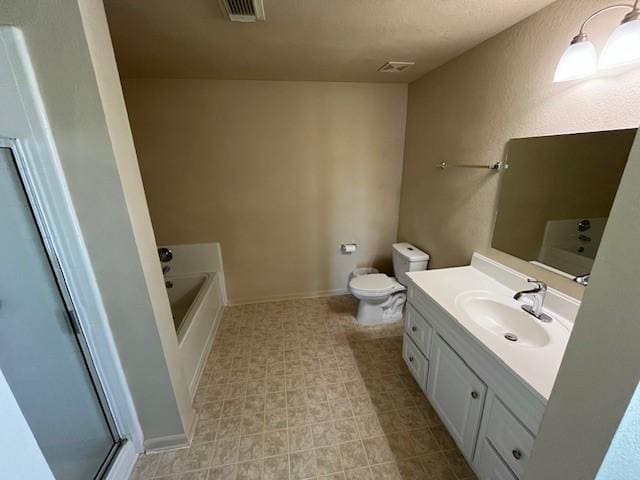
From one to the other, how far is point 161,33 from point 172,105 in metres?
0.92

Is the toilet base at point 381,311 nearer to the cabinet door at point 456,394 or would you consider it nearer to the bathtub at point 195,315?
the cabinet door at point 456,394

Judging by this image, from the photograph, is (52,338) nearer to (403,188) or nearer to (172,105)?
(172,105)

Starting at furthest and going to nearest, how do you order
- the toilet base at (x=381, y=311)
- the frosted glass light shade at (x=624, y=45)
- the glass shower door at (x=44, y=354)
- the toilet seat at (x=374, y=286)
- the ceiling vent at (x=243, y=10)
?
the toilet base at (x=381, y=311), the toilet seat at (x=374, y=286), the ceiling vent at (x=243, y=10), the glass shower door at (x=44, y=354), the frosted glass light shade at (x=624, y=45)

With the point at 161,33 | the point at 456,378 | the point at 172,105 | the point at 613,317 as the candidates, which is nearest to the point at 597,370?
the point at 613,317

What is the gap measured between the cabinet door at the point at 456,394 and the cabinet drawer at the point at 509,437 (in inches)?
2.9

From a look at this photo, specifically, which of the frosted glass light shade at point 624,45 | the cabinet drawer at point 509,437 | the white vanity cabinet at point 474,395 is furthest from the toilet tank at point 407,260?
the frosted glass light shade at point 624,45

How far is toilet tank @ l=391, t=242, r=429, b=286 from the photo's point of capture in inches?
95.6

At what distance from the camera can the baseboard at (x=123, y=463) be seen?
1.29 metres

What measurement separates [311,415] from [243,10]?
7.45 feet

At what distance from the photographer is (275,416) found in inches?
65.3

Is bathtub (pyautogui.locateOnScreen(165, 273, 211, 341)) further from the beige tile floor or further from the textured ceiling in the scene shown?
the textured ceiling

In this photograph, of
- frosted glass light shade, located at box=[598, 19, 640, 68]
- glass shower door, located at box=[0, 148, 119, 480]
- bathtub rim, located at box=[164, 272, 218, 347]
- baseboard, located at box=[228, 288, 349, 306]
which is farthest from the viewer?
baseboard, located at box=[228, 288, 349, 306]

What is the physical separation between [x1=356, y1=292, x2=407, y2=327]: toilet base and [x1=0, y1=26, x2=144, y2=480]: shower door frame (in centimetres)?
181

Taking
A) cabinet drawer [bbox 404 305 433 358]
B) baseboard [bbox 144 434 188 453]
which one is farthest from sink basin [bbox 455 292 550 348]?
baseboard [bbox 144 434 188 453]
